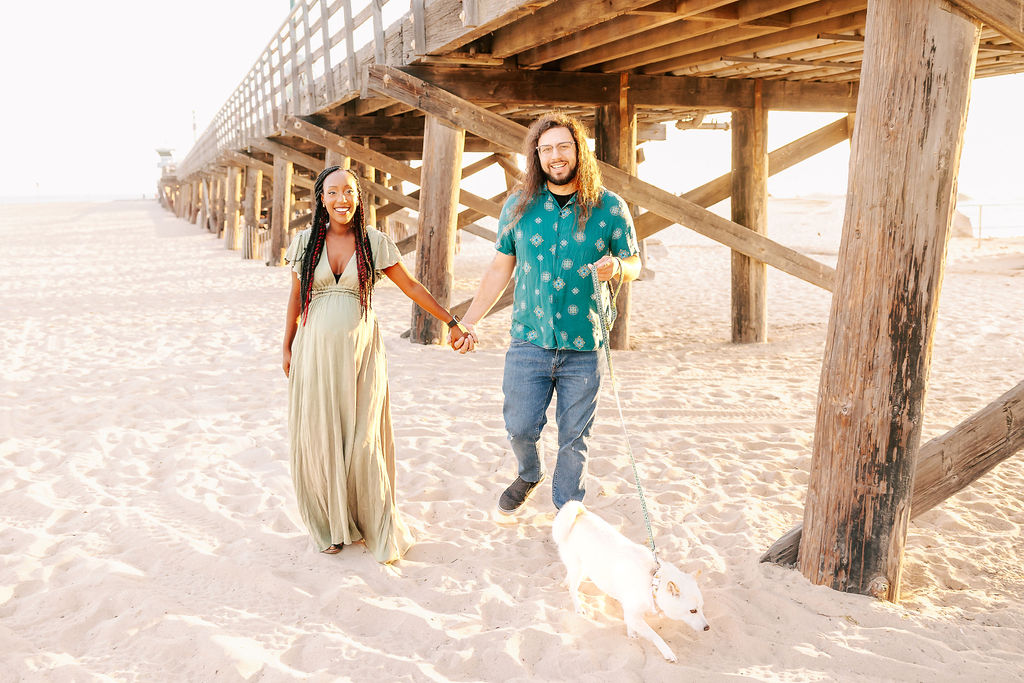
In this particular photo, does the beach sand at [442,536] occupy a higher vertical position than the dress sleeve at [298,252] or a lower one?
lower

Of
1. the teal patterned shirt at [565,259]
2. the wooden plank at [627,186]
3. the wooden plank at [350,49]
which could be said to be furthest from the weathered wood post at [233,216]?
the teal patterned shirt at [565,259]

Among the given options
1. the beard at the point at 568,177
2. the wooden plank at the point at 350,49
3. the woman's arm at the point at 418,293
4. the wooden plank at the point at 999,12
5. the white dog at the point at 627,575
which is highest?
the wooden plank at the point at 350,49

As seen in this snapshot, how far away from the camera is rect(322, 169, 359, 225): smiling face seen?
10.2 ft

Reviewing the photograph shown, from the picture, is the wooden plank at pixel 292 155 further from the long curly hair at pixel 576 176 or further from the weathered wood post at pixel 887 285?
the weathered wood post at pixel 887 285

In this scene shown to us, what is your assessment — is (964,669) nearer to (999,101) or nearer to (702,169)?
(702,169)

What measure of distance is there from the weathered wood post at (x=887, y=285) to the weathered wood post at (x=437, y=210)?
4925 mm

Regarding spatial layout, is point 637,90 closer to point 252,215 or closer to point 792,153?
point 792,153

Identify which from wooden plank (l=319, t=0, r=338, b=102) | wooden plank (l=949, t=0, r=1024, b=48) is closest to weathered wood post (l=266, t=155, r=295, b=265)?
wooden plank (l=319, t=0, r=338, b=102)

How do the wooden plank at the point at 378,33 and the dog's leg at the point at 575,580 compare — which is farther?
the wooden plank at the point at 378,33

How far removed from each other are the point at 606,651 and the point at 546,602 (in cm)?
38

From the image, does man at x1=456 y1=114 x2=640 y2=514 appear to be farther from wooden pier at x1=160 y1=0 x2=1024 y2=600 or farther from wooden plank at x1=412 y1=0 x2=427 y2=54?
wooden plank at x1=412 y1=0 x2=427 y2=54

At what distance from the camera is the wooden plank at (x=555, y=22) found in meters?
4.72

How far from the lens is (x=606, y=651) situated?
8.63 ft

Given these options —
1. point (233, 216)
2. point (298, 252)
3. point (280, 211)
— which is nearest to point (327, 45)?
point (280, 211)
